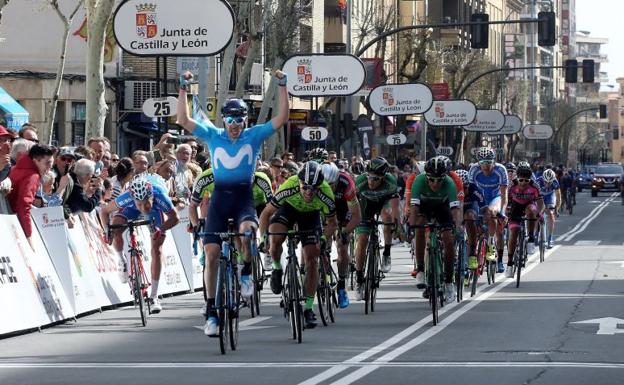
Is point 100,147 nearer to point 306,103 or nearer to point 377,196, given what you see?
point 377,196

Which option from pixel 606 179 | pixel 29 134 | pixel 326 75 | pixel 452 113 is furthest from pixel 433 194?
pixel 606 179

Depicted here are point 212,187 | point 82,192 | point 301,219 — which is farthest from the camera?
point 82,192

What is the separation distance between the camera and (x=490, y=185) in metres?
23.4

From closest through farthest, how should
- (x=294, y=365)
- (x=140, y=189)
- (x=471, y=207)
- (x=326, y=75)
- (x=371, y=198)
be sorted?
1. (x=294, y=365)
2. (x=140, y=189)
3. (x=371, y=198)
4. (x=471, y=207)
5. (x=326, y=75)

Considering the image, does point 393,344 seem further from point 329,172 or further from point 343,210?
point 343,210

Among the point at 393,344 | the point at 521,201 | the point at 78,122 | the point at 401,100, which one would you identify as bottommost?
the point at 393,344

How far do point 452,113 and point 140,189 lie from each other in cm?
3702

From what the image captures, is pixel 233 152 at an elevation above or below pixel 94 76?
below

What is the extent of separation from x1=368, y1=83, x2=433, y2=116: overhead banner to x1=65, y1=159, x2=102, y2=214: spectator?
2303 centimetres

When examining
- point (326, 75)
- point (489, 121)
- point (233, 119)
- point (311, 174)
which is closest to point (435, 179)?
point (311, 174)

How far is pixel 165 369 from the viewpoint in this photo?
12828mm

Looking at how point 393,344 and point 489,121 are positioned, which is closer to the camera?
point 393,344

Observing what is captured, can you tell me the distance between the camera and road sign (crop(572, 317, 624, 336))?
15.9 m

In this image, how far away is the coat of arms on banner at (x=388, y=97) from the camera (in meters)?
41.7
